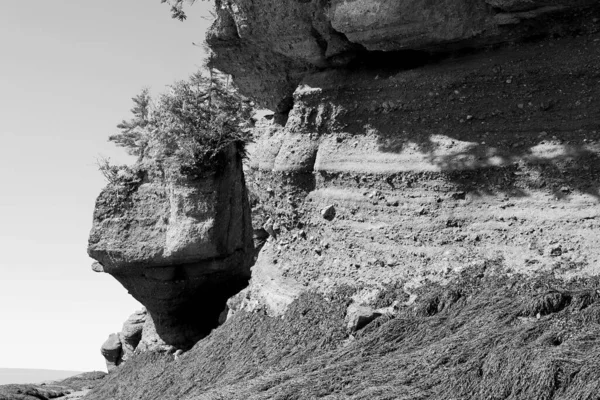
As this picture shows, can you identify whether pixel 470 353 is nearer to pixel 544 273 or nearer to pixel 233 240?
pixel 544 273

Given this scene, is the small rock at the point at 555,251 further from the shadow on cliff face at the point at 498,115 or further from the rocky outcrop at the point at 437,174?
the shadow on cliff face at the point at 498,115

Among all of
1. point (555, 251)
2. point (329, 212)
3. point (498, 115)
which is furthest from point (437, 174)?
point (555, 251)

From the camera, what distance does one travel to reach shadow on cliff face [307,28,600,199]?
1242 centimetres

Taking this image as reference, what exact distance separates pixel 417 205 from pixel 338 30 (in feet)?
10.1

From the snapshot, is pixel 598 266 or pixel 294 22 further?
pixel 294 22

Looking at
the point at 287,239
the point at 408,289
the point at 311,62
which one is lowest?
the point at 408,289

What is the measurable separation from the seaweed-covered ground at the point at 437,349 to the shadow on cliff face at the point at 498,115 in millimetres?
1609

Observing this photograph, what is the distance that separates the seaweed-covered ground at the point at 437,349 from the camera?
9.34 m

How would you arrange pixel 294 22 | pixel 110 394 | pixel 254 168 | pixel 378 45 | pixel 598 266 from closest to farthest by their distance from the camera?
pixel 598 266, pixel 378 45, pixel 294 22, pixel 254 168, pixel 110 394

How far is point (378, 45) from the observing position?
13.9 meters

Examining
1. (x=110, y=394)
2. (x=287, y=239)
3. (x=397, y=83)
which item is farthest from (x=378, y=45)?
(x=110, y=394)

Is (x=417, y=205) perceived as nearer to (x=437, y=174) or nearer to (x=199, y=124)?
(x=437, y=174)

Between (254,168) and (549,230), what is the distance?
245 inches

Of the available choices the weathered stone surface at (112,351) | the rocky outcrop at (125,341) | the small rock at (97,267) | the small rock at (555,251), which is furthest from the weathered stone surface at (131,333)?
the small rock at (555,251)
